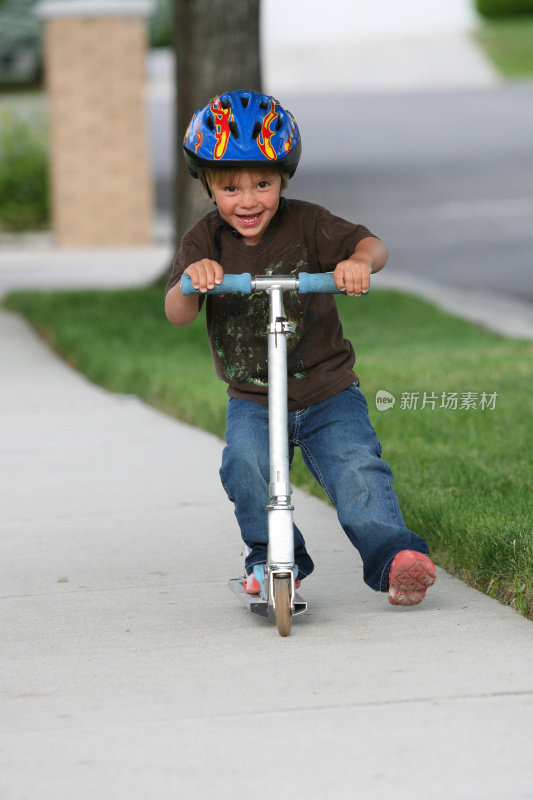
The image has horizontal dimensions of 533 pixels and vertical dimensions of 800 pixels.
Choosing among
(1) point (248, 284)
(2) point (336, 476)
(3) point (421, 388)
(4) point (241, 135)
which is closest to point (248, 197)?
(4) point (241, 135)

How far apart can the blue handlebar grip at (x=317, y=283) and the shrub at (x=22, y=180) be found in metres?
15.8

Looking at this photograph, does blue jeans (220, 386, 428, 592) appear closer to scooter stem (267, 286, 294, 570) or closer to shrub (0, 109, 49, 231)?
scooter stem (267, 286, 294, 570)

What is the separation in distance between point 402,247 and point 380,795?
14739mm

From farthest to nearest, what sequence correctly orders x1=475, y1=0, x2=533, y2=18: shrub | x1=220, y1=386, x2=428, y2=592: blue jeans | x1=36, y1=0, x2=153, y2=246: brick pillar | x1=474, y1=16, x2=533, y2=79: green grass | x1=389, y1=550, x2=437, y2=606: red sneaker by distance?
x1=475, y1=0, x2=533, y2=18: shrub, x1=474, y1=16, x2=533, y2=79: green grass, x1=36, y1=0, x2=153, y2=246: brick pillar, x1=220, y1=386, x2=428, y2=592: blue jeans, x1=389, y1=550, x2=437, y2=606: red sneaker

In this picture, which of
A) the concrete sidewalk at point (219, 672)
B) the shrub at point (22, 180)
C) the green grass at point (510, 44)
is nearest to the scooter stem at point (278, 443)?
the concrete sidewalk at point (219, 672)

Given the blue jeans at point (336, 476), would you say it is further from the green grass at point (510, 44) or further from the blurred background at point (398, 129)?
the green grass at point (510, 44)

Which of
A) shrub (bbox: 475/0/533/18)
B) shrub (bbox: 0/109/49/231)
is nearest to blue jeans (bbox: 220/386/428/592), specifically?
shrub (bbox: 0/109/49/231)

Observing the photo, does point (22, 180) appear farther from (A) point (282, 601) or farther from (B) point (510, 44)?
(B) point (510, 44)

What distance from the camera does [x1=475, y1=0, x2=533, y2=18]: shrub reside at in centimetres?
5100

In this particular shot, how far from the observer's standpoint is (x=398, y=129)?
31.0 meters

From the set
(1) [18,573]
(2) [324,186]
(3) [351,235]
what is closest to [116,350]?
(1) [18,573]

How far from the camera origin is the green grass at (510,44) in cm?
4207

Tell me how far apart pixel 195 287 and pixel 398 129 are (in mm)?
27770

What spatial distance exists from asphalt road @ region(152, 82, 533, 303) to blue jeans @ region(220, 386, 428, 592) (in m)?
9.06
